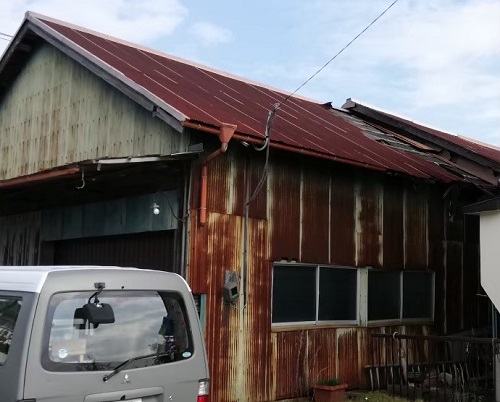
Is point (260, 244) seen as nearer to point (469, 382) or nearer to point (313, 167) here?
point (313, 167)

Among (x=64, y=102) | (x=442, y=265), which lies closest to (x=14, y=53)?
(x=64, y=102)

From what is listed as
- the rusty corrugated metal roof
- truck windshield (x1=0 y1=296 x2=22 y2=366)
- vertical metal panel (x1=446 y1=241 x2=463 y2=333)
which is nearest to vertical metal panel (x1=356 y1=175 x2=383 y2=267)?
the rusty corrugated metal roof

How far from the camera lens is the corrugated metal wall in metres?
8.68

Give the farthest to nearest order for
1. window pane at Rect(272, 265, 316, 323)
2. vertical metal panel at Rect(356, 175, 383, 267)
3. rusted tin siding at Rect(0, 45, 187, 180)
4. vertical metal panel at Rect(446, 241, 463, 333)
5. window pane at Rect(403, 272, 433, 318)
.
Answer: vertical metal panel at Rect(446, 241, 463, 333)
window pane at Rect(403, 272, 433, 318)
vertical metal panel at Rect(356, 175, 383, 267)
rusted tin siding at Rect(0, 45, 187, 180)
window pane at Rect(272, 265, 316, 323)

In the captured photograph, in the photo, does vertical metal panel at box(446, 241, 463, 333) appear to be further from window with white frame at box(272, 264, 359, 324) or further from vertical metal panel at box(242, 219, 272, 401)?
vertical metal panel at box(242, 219, 272, 401)

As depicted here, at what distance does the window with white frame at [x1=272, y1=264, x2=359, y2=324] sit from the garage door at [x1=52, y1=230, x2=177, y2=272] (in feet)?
5.31

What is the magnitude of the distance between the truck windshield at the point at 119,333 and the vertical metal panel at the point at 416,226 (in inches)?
274

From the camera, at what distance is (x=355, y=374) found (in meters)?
10.4

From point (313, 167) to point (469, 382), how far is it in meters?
4.05

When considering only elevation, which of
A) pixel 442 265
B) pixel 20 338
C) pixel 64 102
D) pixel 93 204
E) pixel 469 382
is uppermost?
pixel 64 102

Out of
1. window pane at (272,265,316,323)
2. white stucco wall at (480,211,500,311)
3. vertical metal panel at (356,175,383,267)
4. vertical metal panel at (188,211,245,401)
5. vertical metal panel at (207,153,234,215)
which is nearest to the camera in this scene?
vertical metal panel at (188,211,245,401)

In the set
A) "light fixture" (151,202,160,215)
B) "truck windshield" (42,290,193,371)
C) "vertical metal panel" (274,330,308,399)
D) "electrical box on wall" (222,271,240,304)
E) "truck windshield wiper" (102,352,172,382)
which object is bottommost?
"vertical metal panel" (274,330,308,399)

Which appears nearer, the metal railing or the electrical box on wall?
the electrical box on wall

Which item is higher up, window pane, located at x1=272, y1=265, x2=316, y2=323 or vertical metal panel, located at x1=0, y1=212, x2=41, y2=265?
vertical metal panel, located at x1=0, y1=212, x2=41, y2=265
